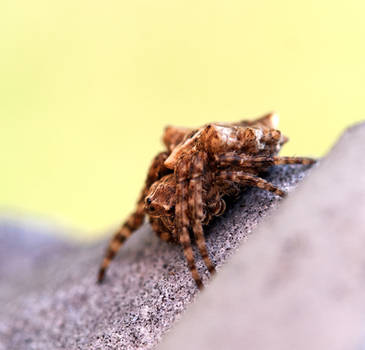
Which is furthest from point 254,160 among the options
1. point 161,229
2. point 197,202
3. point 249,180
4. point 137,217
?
point 137,217

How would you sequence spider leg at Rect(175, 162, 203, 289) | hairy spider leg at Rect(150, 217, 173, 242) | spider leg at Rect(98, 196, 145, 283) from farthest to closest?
1. spider leg at Rect(98, 196, 145, 283)
2. hairy spider leg at Rect(150, 217, 173, 242)
3. spider leg at Rect(175, 162, 203, 289)

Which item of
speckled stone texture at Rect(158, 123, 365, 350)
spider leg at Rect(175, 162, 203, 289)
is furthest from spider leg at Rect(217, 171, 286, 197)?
speckled stone texture at Rect(158, 123, 365, 350)

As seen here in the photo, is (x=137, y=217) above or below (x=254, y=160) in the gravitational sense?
below

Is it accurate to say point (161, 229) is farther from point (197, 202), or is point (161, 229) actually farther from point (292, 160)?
point (292, 160)

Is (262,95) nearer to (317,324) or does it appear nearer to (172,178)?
(172,178)

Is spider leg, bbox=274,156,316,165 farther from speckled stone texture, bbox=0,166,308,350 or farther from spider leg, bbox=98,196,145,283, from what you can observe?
spider leg, bbox=98,196,145,283

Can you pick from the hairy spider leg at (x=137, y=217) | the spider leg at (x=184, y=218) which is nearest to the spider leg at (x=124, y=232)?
the hairy spider leg at (x=137, y=217)
